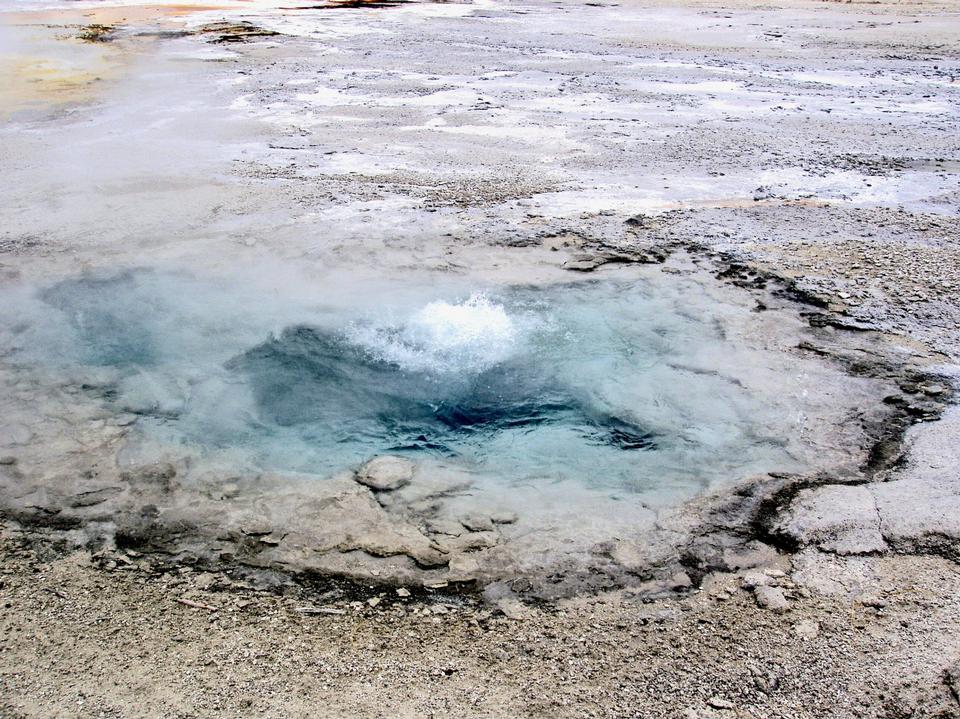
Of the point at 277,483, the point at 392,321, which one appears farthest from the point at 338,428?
the point at 392,321

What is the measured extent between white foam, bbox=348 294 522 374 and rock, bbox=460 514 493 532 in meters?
1.22

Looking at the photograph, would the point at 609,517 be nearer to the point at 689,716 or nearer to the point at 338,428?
the point at 689,716

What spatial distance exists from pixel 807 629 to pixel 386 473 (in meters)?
1.90

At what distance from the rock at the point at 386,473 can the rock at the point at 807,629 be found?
1737mm

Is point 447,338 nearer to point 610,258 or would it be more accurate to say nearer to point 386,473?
point 386,473

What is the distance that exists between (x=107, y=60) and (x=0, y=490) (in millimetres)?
11726

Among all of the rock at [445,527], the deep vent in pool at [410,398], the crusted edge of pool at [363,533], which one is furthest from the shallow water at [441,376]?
the rock at [445,527]

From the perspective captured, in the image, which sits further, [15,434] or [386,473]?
[15,434]

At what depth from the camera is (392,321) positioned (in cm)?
491

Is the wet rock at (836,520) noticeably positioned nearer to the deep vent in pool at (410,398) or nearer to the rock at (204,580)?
the deep vent in pool at (410,398)

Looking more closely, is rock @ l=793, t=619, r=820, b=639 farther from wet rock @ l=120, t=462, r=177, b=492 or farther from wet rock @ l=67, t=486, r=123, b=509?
wet rock @ l=67, t=486, r=123, b=509

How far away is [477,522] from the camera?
3.35 m

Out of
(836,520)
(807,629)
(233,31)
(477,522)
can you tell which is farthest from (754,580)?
(233,31)

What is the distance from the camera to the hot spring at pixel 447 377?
148 inches
